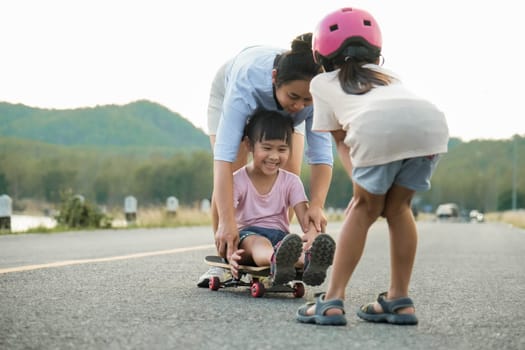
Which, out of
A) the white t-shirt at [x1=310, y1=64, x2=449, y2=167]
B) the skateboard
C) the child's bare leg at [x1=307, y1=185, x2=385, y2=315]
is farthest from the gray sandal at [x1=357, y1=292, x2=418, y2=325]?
the skateboard

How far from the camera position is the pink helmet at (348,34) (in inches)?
132

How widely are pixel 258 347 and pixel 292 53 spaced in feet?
6.77

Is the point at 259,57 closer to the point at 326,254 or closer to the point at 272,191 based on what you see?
the point at 272,191

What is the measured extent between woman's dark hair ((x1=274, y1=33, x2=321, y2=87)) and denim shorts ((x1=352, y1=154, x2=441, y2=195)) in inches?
42.7

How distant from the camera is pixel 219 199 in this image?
14.3ft

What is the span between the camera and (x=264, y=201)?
184 inches

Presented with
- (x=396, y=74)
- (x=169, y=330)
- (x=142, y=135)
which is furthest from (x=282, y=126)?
(x=142, y=135)

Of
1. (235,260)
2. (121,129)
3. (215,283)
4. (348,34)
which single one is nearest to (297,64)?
(348,34)

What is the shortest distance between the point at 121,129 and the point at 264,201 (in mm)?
141798

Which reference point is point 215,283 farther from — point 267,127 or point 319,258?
point 267,127

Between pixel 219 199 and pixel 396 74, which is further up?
pixel 396 74

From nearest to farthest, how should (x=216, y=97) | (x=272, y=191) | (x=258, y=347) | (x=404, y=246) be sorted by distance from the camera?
(x=258, y=347), (x=404, y=246), (x=272, y=191), (x=216, y=97)

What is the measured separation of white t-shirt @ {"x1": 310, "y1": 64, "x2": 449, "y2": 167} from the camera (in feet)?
10.3

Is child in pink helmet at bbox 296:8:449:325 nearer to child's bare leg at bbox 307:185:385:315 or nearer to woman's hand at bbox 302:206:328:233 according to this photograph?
child's bare leg at bbox 307:185:385:315
